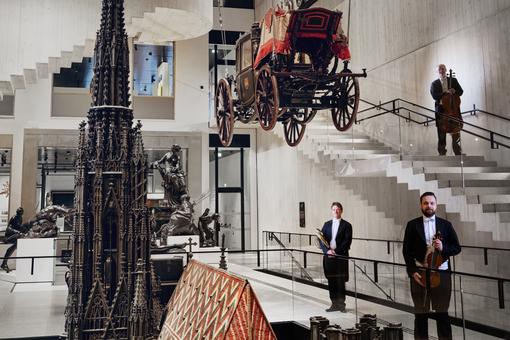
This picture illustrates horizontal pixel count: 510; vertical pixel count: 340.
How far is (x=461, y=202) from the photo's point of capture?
8969mm

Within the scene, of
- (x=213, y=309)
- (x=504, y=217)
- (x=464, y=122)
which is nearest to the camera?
(x=213, y=309)

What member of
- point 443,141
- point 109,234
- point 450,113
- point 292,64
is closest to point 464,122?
point 443,141

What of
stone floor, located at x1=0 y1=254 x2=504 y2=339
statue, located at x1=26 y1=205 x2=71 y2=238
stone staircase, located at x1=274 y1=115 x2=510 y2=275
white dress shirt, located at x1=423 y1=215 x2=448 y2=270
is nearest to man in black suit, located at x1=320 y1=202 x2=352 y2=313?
stone floor, located at x1=0 y1=254 x2=504 y2=339

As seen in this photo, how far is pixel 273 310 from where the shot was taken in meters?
6.92

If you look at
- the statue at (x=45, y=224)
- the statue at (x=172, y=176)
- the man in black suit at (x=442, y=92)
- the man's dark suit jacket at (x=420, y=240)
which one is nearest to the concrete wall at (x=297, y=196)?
the man in black suit at (x=442, y=92)

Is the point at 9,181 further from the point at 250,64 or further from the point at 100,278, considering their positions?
the point at 100,278

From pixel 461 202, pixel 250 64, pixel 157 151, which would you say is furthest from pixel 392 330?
pixel 157 151

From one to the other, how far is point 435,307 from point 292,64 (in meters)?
5.97

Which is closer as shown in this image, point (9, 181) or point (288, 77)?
point (288, 77)

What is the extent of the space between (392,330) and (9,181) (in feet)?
62.4

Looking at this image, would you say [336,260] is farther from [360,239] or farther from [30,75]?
[30,75]

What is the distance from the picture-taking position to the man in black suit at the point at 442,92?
32.2ft

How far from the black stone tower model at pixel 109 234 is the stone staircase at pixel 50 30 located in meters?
9.88

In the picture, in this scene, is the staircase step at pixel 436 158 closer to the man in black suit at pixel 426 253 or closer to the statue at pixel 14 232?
the man in black suit at pixel 426 253
